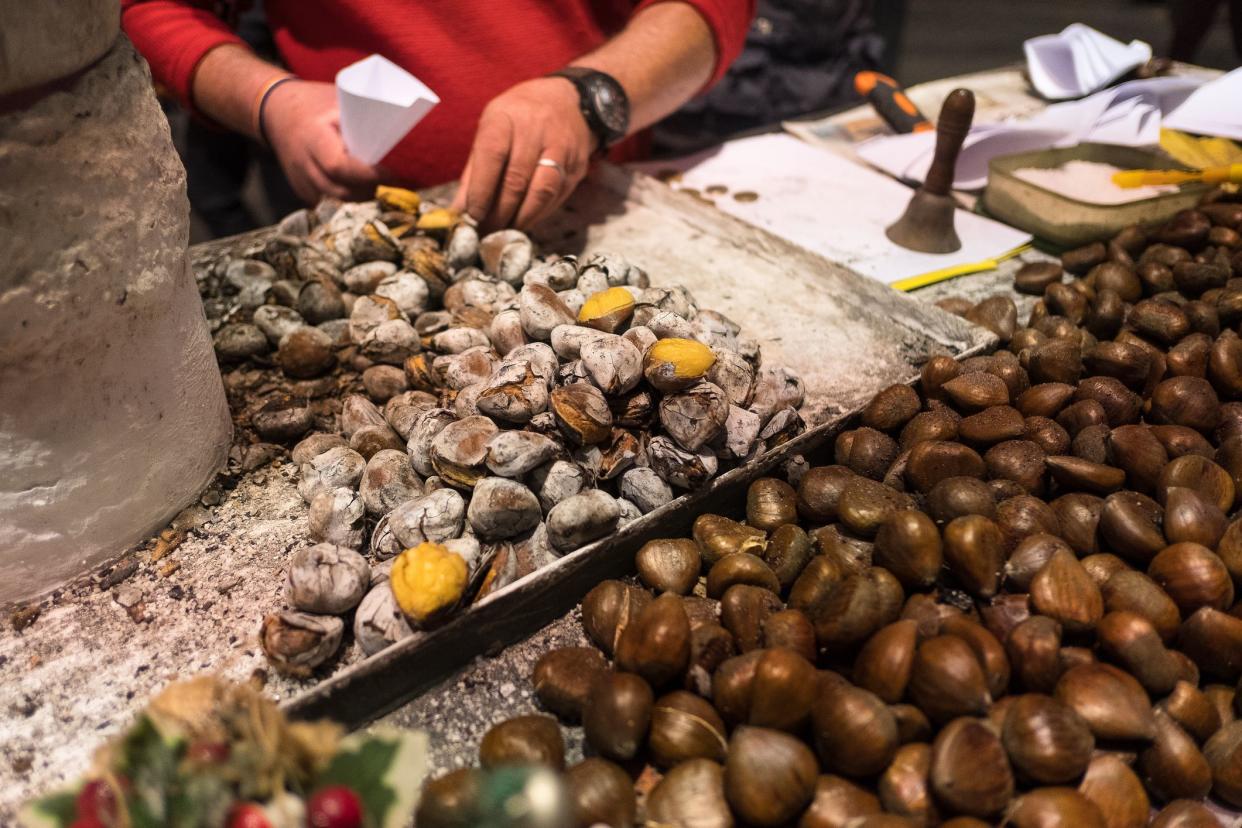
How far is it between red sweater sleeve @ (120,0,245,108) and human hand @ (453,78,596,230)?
0.80m

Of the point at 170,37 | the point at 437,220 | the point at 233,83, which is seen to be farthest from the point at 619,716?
the point at 170,37

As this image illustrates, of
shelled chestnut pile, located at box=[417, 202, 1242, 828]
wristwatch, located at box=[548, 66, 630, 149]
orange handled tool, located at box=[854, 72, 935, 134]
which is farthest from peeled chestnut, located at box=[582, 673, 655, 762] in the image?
orange handled tool, located at box=[854, 72, 935, 134]

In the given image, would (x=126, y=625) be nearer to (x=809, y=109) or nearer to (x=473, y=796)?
(x=473, y=796)

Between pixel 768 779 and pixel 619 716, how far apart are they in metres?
0.16

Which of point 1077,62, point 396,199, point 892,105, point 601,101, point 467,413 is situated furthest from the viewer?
point 1077,62

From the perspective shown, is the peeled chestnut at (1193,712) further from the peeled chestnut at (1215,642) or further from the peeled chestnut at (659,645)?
the peeled chestnut at (659,645)

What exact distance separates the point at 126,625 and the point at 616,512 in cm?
63

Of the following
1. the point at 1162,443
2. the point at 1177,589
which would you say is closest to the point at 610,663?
the point at 1177,589

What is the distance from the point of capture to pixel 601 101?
188cm

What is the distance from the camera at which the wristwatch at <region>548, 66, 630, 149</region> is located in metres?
1.87

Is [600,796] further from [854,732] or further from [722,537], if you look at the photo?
[722,537]

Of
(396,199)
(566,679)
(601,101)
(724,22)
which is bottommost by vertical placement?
(566,679)

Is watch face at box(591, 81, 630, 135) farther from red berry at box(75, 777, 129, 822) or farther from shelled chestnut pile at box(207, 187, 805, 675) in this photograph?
red berry at box(75, 777, 129, 822)

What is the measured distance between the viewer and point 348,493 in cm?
114
